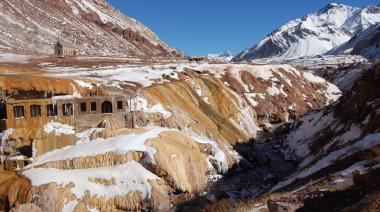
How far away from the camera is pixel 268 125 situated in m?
87.1

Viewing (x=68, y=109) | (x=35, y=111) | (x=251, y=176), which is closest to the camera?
(x=35, y=111)

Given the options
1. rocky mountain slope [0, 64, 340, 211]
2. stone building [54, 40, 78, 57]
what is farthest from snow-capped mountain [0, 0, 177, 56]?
rocky mountain slope [0, 64, 340, 211]

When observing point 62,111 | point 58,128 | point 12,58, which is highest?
point 12,58

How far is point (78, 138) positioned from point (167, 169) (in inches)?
421

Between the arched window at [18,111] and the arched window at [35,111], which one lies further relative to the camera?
the arched window at [35,111]

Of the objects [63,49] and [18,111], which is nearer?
[18,111]

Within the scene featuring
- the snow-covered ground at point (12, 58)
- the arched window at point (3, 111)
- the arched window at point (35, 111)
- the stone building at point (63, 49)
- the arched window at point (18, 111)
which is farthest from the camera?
the stone building at point (63, 49)

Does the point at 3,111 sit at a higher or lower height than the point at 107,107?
higher

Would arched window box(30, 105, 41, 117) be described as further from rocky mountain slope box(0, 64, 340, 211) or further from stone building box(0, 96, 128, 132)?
rocky mountain slope box(0, 64, 340, 211)

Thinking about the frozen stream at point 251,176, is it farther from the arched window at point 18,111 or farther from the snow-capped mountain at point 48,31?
the snow-capped mountain at point 48,31

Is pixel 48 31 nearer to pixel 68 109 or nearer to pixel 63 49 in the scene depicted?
pixel 63 49

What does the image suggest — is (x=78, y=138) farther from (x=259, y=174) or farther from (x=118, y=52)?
(x=118, y=52)

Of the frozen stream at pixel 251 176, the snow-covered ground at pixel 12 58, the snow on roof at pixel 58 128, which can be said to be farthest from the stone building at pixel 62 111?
the snow-covered ground at pixel 12 58

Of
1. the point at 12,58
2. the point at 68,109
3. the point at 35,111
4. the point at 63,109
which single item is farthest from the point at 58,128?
the point at 12,58
